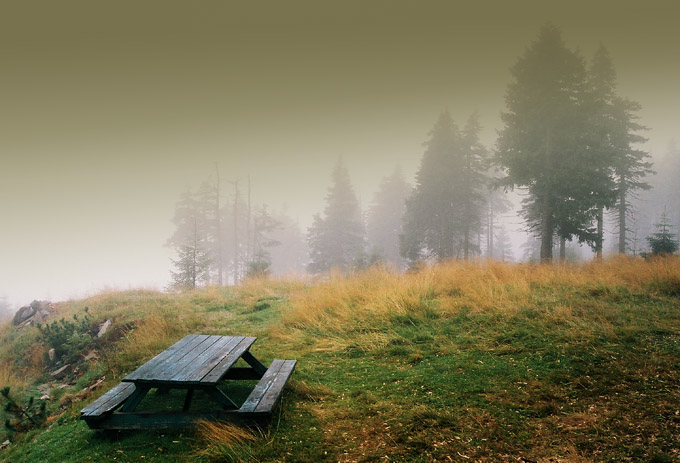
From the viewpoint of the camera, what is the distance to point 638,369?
11.1ft

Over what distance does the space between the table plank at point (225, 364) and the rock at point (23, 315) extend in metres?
12.9

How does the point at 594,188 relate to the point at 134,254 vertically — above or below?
above

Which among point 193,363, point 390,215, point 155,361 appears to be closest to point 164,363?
point 155,361

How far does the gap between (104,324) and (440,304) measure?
9160 millimetres

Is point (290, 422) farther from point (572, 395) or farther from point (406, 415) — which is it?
point (572, 395)

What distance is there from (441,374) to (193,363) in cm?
301

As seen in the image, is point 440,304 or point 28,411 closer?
point 28,411

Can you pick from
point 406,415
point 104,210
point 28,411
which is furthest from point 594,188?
point 104,210

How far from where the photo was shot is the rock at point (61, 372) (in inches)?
252

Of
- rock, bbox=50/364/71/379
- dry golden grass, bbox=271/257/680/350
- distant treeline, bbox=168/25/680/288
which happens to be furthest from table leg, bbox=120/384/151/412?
distant treeline, bbox=168/25/680/288

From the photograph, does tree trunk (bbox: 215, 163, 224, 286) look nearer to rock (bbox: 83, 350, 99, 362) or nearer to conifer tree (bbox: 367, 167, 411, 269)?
conifer tree (bbox: 367, 167, 411, 269)

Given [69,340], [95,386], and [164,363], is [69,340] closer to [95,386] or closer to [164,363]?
[95,386]

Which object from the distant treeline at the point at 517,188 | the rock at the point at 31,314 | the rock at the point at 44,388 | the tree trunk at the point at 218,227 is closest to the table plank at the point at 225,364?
the rock at the point at 44,388

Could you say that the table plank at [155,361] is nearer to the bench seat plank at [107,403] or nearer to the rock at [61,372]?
the bench seat plank at [107,403]
